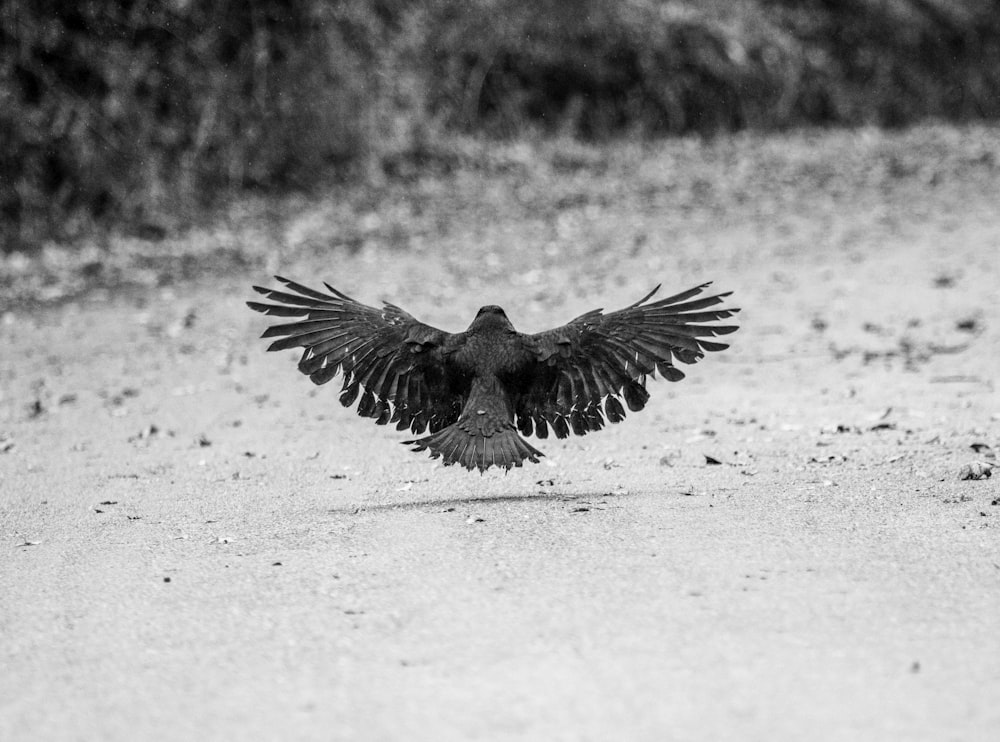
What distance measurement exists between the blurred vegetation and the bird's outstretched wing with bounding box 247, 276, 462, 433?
1038cm

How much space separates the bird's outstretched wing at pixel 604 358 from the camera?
18.6 ft

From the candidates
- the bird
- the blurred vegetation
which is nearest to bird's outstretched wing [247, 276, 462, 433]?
the bird

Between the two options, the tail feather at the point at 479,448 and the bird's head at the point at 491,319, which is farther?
the bird's head at the point at 491,319

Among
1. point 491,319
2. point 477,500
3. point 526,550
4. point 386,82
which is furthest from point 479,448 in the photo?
point 386,82

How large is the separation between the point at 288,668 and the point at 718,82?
56.3 ft

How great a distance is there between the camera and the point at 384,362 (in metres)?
5.79

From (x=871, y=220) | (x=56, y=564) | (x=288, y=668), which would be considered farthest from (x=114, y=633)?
(x=871, y=220)

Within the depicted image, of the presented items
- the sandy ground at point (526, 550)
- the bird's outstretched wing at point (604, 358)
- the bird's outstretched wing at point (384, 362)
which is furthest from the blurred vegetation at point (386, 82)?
the bird's outstretched wing at point (604, 358)

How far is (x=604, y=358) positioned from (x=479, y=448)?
0.78m

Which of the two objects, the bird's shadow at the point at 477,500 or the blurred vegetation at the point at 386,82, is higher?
the blurred vegetation at the point at 386,82

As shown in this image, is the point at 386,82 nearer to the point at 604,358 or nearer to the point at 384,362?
the point at 384,362

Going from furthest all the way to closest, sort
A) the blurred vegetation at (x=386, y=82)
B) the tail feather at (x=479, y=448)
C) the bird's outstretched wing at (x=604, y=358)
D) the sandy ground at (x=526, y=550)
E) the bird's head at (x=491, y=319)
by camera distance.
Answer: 1. the blurred vegetation at (x=386, y=82)
2. the bird's head at (x=491, y=319)
3. the bird's outstretched wing at (x=604, y=358)
4. the tail feather at (x=479, y=448)
5. the sandy ground at (x=526, y=550)

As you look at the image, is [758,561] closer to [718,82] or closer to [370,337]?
[370,337]

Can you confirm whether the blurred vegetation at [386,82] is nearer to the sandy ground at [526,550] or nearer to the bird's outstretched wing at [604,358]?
the sandy ground at [526,550]
